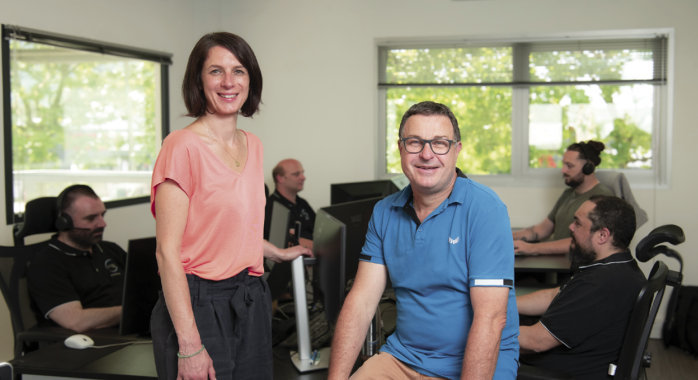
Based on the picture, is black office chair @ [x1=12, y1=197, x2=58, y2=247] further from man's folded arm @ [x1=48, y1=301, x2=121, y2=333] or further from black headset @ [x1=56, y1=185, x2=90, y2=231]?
man's folded arm @ [x1=48, y1=301, x2=121, y2=333]

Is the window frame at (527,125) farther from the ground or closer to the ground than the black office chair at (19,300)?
farther from the ground

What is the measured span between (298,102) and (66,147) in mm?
1895

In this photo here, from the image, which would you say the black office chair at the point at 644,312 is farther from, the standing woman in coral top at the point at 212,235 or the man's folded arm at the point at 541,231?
the man's folded arm at the point at 541,231

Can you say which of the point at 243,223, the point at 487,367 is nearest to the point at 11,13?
the point at 243,223

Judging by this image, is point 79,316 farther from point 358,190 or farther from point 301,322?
point 358,190

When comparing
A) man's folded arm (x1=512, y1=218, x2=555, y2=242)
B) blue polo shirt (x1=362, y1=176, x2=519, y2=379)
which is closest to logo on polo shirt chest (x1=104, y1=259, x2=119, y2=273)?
blue polo shirt (x1=362, y1=176, x2=519, y2=379)

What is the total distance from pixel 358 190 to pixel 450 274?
1.65m

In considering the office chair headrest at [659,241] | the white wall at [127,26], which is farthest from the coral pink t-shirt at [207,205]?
the white wall at [127,26]

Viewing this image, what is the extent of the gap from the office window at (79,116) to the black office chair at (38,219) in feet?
2.96

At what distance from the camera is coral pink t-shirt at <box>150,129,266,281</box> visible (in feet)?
4.23

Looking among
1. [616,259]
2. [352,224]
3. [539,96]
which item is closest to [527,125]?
[539,96]

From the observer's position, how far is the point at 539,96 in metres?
4.42

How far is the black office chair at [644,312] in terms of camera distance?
162cm

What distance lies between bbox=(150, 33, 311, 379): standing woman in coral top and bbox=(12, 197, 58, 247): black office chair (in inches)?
54.0
